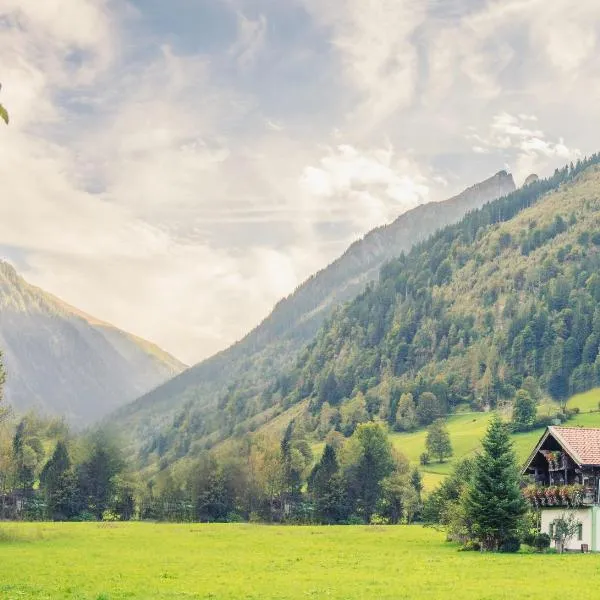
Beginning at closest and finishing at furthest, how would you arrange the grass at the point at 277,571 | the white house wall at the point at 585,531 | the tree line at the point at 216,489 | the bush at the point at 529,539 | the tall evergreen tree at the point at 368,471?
the grass at the point at 277,571 < the white house wall at the point at 585,531 < the bush at the point at 529,539 < the tree line at the point at 216,489 < the tall evergreen tree at the point at 368,471

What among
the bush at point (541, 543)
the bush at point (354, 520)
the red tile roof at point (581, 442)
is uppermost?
the red tile roof at point (581, 442)

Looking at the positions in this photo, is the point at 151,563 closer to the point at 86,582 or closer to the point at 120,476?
the point at 86,582

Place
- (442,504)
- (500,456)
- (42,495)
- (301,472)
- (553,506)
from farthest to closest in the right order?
(301,472) → (42,495) → (442,504) → (553,506) → (500,456)

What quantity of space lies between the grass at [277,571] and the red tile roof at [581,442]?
39.7 ft

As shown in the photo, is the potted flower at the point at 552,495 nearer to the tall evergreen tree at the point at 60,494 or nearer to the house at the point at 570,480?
the house at the point at 570,480

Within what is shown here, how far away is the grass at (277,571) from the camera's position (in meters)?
44.4

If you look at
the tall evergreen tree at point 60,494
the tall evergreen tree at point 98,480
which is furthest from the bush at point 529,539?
the tall evergreen tree at point 60,494

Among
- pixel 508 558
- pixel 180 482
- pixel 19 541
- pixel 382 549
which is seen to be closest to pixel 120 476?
pixel 180 482

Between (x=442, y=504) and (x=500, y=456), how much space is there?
21.5 metres

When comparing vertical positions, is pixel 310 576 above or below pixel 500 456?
below

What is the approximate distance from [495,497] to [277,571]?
2400 centimetres

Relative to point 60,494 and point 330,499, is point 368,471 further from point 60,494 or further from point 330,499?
point 60,494


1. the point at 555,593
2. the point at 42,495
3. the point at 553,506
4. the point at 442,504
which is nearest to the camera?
the point at 555,593

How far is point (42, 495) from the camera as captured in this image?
15688 centimetres
